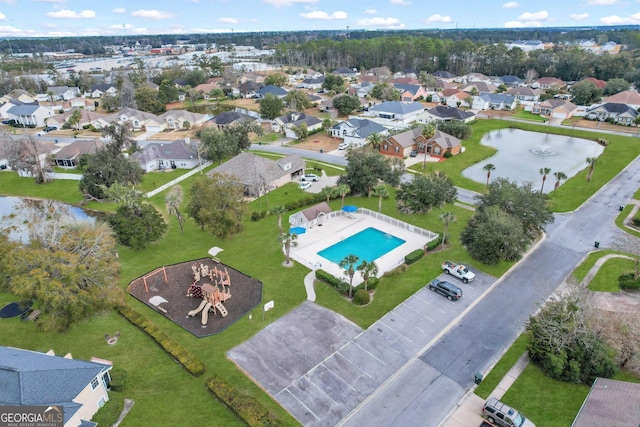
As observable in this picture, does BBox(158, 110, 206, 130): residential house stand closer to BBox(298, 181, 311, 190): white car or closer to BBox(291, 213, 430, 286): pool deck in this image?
BBox(298, 181, 311, 190): white car

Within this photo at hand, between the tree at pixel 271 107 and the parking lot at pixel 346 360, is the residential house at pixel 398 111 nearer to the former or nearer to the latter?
the tree at pixel 271 107

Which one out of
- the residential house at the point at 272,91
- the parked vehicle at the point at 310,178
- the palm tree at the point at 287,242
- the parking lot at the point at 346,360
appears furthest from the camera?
the residential house at the point at 272,91

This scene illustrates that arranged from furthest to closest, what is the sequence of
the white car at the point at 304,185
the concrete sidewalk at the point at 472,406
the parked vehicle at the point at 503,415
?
the white car at the point at 304,185, the concrete sidewalk at the point at 472,406, the parked vehicle at the point at 503,415

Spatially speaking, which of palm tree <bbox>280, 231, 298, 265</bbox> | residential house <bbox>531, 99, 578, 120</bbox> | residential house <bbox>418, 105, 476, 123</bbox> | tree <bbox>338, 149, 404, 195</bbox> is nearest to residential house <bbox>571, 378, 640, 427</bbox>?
palm tree <bbox>280, 231, 298, 265</bbox>

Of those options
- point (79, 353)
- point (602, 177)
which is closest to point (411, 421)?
point (79, 353)

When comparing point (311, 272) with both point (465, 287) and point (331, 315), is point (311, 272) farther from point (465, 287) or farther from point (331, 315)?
point (465, 287)

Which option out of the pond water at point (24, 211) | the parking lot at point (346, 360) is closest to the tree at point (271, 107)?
the pond water at point (24, 211)
